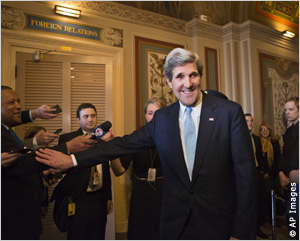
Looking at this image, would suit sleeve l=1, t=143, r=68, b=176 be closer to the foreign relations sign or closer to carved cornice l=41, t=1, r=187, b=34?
the foreign relations sign

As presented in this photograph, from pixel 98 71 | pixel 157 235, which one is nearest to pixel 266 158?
pixel 157 235

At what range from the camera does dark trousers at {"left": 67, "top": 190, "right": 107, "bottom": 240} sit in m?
2.34

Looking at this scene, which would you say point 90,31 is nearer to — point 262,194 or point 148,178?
point 148,178

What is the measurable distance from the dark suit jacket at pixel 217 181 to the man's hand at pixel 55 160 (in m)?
0.62

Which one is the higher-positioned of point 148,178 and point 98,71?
point 98,71

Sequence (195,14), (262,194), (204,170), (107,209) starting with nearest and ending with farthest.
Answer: (204,170) → (107,209) → (262,194) → (195,14)

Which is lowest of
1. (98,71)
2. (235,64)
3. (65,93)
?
(65,93)

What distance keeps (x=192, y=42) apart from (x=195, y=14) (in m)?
0.54

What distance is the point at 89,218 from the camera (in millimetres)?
2377

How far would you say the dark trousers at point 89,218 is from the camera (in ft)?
7.67

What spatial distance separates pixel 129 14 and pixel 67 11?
1078mm

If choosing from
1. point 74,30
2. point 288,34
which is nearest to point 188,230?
point 74,30

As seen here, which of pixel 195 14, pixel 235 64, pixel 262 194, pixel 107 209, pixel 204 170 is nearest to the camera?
pixel 204 170

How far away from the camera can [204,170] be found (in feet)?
4.61
